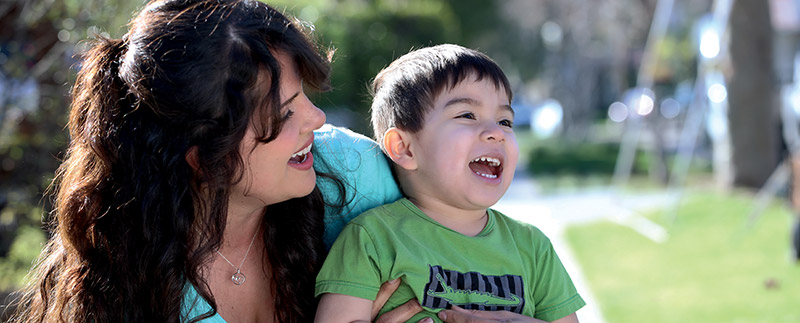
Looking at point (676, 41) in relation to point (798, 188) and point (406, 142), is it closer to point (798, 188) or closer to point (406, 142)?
point (798, 188)

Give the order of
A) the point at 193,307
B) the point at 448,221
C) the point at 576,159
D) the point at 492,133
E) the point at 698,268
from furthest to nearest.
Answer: the point at 576,159, the point at 698,268, the point at 448,221, the point at 492,133, the point at 193,307

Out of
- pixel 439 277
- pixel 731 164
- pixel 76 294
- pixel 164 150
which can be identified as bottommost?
pixel 76 294

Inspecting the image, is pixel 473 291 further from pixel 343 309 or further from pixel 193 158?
pixel 193 158

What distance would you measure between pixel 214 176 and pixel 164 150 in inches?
5.5

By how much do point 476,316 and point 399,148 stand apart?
60 centimetres

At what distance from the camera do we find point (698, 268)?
7.52 m

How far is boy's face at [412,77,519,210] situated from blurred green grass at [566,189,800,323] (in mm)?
4149

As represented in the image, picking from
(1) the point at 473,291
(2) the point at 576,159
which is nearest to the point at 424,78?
(1) the point at 473,291

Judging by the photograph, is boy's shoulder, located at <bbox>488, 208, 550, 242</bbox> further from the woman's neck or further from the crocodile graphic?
the woman's neck

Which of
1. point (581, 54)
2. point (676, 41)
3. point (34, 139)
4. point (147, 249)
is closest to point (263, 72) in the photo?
point (147, 249)

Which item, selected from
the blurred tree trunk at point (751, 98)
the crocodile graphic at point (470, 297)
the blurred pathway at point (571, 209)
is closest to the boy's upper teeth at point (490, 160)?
the crocodile graphic at point (470, 297)

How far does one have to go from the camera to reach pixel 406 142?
2.47 metres

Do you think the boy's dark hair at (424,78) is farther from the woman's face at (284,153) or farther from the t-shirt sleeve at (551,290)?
the t-shirt sleeve at (551,290)

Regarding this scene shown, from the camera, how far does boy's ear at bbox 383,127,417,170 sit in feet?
8.07
